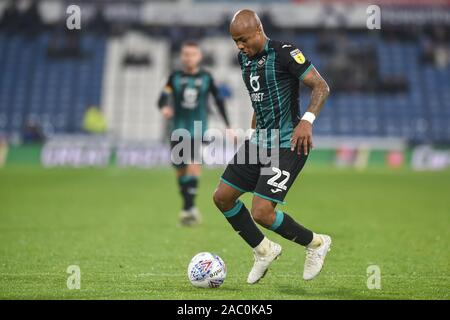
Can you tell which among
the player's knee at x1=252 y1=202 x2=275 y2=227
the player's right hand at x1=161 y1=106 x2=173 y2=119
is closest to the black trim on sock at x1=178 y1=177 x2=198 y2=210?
the player's right hand at x1=161 y1=106 x2=173 y2=119

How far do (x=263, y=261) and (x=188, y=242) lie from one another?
10.4ft

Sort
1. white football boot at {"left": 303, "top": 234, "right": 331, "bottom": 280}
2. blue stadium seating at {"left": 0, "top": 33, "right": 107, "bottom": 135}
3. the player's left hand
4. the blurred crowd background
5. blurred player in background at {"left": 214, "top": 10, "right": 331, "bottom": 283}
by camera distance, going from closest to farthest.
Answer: the player's left hand → blurred player in background at {"left": 214, "top": 10, "right": 331, "bottom": 283} → white football boot at {"left": 303, "top": 234, "right": 331, "bottom": 280} → blue stadium seating at {"left": 0, "top": 33, "right": 107, "bottom": 135} → the blurred crowd background

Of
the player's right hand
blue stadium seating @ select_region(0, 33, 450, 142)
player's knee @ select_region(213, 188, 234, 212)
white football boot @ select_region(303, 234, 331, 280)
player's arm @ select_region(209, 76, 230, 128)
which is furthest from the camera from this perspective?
blue stadium seating @ select_region(0, 33, 450, 142)

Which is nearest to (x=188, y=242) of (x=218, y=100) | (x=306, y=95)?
(x=218, y=100)

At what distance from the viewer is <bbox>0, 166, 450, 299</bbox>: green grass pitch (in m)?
6.54

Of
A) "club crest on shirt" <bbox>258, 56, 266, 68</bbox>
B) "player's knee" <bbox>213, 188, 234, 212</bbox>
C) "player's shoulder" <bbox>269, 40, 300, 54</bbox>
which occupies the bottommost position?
"player's knee" <bbox>213, 188, 234, 212</bbox>

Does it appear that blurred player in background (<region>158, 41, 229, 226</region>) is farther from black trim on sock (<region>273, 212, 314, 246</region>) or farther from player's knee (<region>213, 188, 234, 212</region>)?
black trim on sock (<region>273, 212, 314, 246</region>)

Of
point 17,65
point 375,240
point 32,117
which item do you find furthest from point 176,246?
point 17,65

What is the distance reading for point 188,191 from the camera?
11891 millimetres

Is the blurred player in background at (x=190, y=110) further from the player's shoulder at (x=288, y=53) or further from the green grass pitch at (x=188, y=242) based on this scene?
the player's shoulder at (x=288, y=53)

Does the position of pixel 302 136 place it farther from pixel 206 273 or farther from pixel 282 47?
pixel 206 273

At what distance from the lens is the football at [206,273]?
6.56 metres

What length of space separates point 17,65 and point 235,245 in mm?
28212

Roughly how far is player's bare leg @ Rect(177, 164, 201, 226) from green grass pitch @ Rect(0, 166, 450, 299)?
9.6 inches
